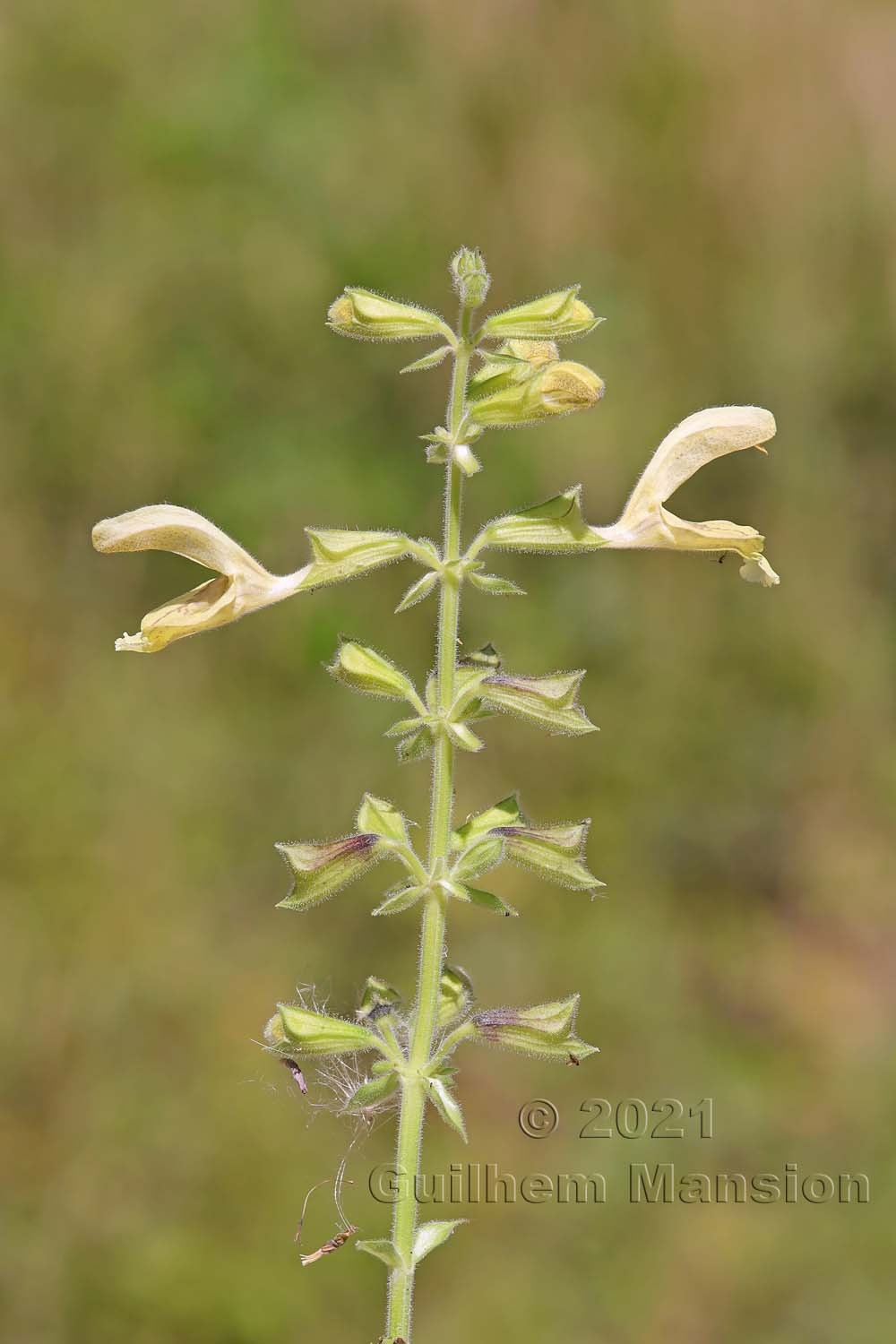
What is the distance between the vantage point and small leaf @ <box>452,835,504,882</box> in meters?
1.74

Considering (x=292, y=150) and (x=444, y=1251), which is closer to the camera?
(x=444, y=1251)

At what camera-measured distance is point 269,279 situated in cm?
562

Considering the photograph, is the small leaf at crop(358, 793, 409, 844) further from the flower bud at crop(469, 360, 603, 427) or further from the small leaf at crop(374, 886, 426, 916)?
the flower bud at crop(469, 360, 603, 427)

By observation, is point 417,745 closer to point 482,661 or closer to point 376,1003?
point 482,661

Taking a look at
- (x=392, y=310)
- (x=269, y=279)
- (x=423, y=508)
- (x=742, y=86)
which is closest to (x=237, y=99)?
(x=269, y=279)

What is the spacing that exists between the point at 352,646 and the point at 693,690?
4278 mm

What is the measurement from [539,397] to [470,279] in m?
0.20

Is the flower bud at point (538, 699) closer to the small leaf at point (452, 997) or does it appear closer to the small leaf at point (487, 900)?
the small leaf at point (487, 900)

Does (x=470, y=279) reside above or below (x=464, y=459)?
above

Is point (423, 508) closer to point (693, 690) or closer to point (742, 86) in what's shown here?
point (693, 690)

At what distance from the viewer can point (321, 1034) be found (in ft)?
5.81

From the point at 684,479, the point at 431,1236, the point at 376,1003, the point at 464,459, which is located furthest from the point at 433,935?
the point at 684,479

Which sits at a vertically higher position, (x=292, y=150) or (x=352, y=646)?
(x=292, y=150)

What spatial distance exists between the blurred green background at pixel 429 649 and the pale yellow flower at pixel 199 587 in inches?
111
